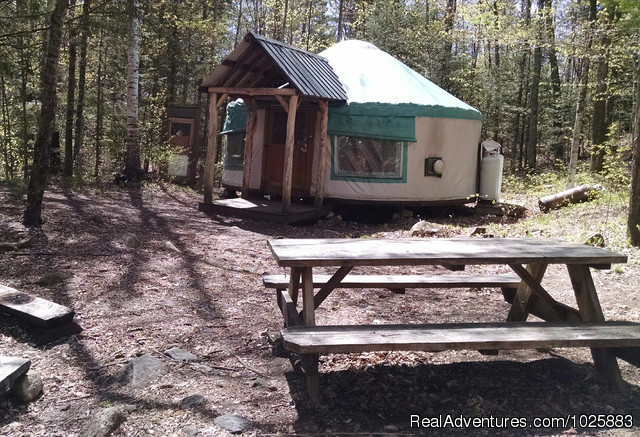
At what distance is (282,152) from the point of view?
9617mm

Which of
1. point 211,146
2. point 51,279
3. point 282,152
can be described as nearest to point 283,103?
point 211,146

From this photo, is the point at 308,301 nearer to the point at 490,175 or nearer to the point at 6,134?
the point at 490,175

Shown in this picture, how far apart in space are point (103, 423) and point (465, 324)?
1719mm

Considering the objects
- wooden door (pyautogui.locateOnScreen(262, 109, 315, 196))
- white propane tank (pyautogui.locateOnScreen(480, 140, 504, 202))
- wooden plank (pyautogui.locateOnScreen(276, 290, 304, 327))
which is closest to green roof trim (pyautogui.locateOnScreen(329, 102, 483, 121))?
wooden door (pyautogui.locateOnScreen(262, 109, 315, 196))

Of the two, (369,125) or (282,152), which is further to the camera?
(282,152)

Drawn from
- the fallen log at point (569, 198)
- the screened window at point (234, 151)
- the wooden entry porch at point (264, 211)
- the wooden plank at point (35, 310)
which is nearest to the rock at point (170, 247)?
the wooden plank at point (35, 310)

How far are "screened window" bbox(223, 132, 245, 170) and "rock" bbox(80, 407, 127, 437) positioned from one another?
869 centimetres

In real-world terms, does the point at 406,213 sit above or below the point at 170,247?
above

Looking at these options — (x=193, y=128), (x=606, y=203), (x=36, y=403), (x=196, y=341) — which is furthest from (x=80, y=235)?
(x=193, y=128)

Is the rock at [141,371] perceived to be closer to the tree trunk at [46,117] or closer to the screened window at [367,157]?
the tree trunk at [46,117]

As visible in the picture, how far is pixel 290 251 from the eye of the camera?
2633 mm

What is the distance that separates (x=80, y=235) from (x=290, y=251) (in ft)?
12.0

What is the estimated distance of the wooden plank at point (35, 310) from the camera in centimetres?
297

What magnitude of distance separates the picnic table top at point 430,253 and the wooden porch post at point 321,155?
5596 millimetres
